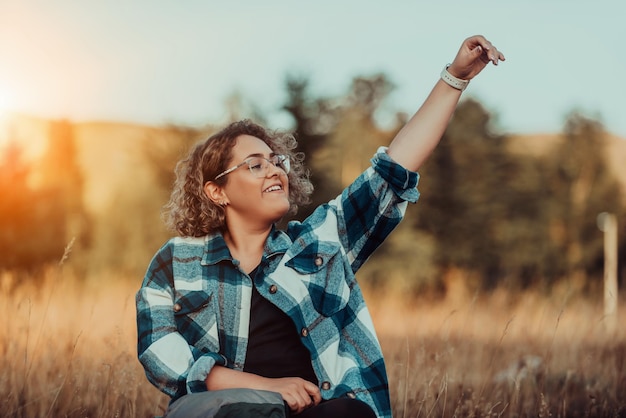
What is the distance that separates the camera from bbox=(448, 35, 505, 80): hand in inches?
92.9

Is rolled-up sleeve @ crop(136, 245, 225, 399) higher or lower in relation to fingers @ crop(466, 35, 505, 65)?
lower

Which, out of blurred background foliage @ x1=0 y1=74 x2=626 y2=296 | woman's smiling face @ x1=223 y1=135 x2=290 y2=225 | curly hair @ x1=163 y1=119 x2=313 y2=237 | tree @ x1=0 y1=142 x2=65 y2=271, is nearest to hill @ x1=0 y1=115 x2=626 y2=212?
blurred background foliage @ x1=0 y1=74 x2=626 y2=296

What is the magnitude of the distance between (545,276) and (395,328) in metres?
18.4

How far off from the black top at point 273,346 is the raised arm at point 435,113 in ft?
2.04

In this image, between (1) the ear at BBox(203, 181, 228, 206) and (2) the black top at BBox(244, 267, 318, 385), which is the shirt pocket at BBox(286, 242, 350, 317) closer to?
(2) the black top at BBox(244, 267, 318, 385)

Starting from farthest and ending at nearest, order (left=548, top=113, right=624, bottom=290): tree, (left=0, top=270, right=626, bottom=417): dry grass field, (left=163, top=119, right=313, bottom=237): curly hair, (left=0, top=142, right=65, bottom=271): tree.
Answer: (left=548, top=113, right=624, bottom=290): tree → (left=0, top=142, right=65, bottom=271): tree → (left=0, top=270, right=626, bottom=417): dry grass field → (left=163, top=119, right=313, bottom=237): curly hair

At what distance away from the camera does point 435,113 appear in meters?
2.47

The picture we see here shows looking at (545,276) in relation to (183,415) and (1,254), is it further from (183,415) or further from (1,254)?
(183,415)

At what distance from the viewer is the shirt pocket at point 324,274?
2416mm

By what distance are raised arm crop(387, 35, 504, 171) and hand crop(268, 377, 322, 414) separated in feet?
2.47

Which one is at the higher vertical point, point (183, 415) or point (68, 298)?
point (183, 415)

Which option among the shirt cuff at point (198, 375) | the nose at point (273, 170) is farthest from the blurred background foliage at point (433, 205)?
the shirt cuff at point (198, 375)

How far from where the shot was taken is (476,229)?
27.1 meters

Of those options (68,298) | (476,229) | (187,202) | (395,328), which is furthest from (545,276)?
(187,202)
